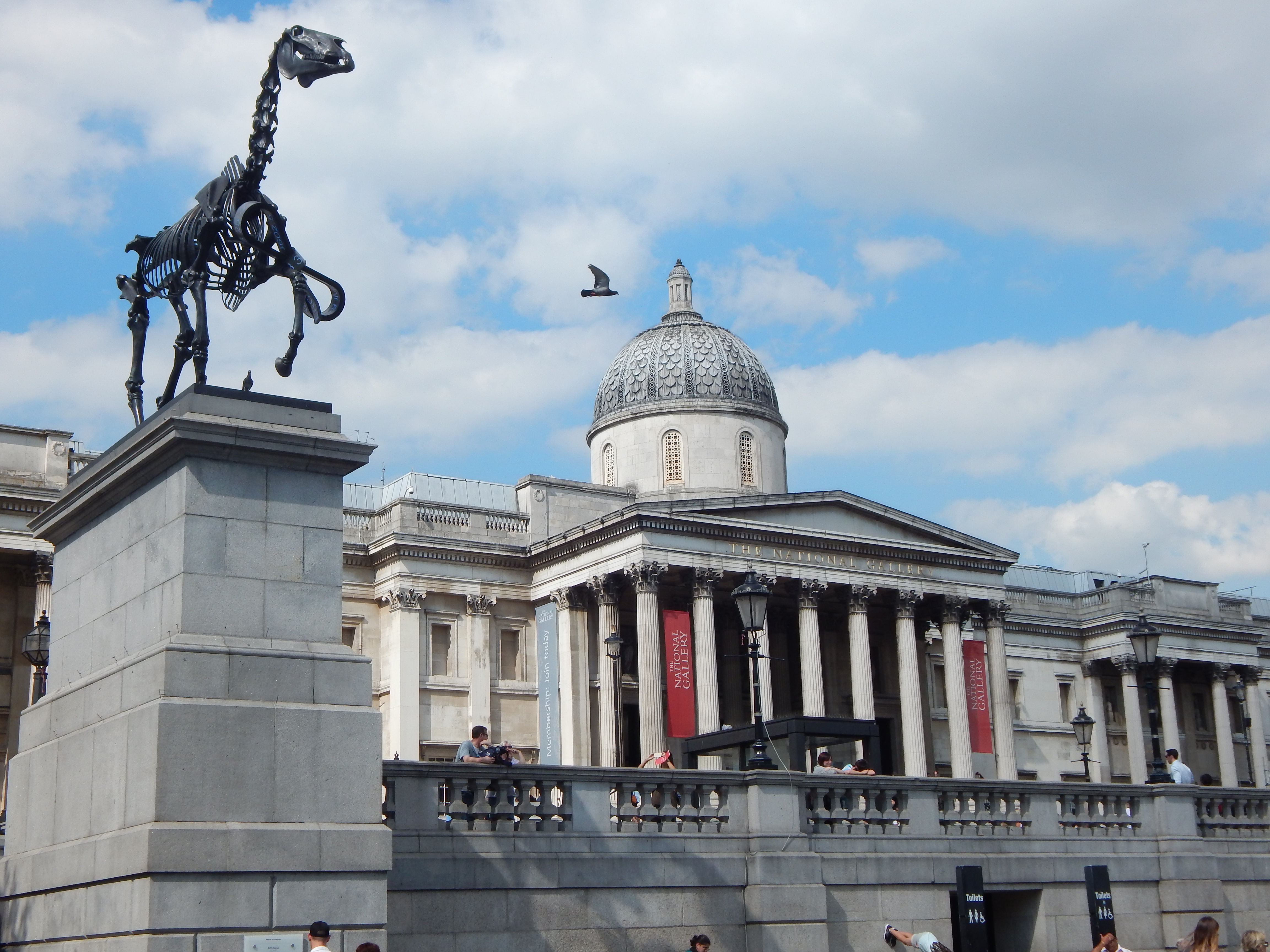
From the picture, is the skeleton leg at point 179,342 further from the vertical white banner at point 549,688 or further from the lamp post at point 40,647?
the vertical white banner at point 549,688

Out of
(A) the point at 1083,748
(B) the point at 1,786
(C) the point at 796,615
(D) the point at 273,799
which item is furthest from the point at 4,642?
(D) the point at 273,799

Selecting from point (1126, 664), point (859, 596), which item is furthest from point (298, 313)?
point (1126, 664)

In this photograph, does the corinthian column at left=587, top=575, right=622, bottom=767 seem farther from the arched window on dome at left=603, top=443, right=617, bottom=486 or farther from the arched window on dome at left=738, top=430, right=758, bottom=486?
the arched window on dome at left=738, top=430, right=758, bottom=486

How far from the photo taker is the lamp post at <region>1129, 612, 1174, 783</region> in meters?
23.7

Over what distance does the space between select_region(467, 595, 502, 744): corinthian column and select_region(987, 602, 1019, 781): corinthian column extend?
17.0 meters

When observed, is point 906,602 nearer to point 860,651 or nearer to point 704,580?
point 860,651

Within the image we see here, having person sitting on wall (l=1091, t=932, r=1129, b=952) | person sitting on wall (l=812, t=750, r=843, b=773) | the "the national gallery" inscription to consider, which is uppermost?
the "the national gallery" inscription

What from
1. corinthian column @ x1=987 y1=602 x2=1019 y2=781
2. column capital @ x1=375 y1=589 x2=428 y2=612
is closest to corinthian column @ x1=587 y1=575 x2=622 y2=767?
column capital @ x1=375 y1=589 x2=428 y2=612

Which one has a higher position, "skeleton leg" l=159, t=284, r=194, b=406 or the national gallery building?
the national gallery building

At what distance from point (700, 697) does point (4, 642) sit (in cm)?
1968

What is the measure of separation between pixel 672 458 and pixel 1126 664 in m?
22.4

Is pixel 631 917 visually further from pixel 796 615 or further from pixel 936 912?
pixel 796 615

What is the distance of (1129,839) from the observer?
21688 mm

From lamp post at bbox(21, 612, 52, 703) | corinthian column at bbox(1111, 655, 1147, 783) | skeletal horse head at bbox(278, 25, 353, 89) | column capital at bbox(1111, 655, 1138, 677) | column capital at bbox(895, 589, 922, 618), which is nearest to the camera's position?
skeletal horse head at bbox(278, 25, 353, 89)
